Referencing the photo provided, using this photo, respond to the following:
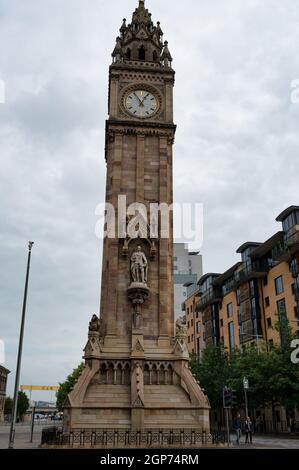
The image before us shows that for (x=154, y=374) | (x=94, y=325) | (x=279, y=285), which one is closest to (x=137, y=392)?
(x=154, y=374)

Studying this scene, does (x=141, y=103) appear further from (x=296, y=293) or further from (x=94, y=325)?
(x=296, y=293)

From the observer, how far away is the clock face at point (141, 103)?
37.4 m

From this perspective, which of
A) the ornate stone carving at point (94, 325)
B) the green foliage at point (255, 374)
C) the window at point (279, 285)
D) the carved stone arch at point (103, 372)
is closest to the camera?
the carved stone arch at point (103, 372)

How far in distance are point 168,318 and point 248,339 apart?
45.0 metres

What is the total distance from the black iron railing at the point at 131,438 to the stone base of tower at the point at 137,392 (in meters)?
0.44

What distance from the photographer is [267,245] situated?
229 feet

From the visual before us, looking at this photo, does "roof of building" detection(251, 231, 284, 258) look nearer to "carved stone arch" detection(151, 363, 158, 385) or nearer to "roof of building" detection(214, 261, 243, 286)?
"roof of building" detection(214, 261, 243, 286)

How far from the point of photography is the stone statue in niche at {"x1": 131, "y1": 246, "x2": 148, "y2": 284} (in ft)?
103

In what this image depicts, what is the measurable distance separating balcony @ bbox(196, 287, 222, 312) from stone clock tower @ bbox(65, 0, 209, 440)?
5520 centimetres

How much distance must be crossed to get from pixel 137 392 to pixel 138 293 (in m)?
6.42

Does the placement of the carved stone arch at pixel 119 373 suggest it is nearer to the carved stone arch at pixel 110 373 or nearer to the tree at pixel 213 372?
the carved stone arch at pixel 110 373

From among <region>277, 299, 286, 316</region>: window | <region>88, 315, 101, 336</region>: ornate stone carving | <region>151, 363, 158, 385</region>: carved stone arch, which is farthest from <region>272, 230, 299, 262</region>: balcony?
<region>88, 315, 101, 336</region>: ornate stone carving

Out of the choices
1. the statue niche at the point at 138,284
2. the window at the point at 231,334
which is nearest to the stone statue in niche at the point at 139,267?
the statue niche at the point at 138,284
